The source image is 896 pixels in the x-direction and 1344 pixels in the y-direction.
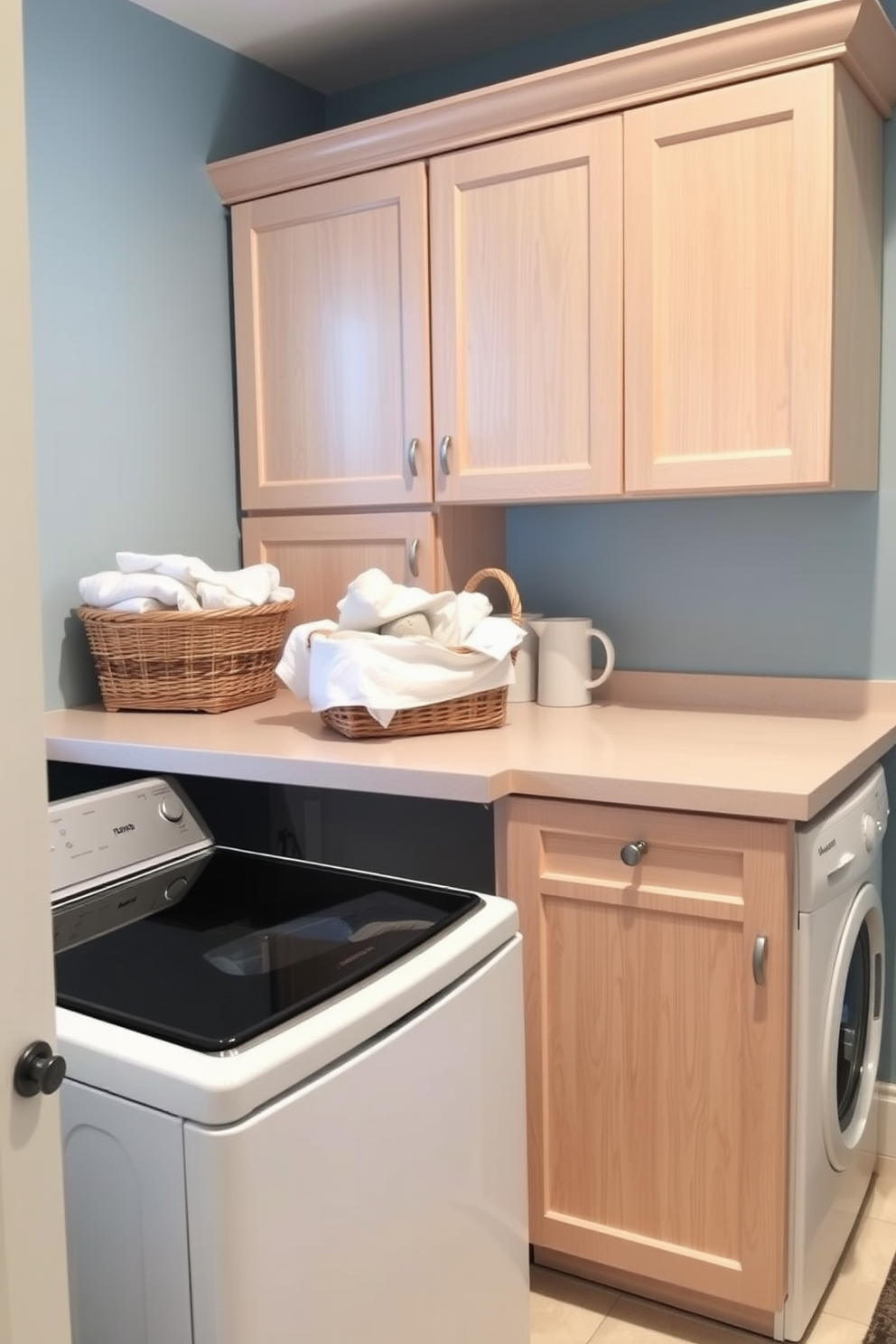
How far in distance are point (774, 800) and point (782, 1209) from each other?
24.4 inches

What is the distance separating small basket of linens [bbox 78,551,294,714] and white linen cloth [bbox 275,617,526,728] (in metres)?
0.23

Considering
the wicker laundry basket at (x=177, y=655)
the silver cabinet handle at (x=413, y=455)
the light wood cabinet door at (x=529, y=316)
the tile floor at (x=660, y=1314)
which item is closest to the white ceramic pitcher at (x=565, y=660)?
the light wood cabinet door at (x=529, y=316)

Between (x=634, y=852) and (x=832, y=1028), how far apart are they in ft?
1.40

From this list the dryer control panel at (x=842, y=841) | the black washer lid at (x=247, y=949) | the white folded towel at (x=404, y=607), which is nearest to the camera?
the black washer lid at (x=247, y=949)

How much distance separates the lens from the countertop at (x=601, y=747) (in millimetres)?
1650

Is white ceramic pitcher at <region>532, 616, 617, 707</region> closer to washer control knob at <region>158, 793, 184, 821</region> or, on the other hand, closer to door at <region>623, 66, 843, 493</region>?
door at <region>623, 66, 843, 493</region>

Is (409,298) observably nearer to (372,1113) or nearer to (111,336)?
(111,336)

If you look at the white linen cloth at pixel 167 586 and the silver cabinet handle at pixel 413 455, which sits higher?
the silver cabinet handle at pixel 413 455

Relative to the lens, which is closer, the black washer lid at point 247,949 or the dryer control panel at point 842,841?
the black washer lid at point 247,949

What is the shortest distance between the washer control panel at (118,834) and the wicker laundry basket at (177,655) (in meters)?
0.39

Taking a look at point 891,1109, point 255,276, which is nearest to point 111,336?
point 255,276

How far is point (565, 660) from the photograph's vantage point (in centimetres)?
→ 231

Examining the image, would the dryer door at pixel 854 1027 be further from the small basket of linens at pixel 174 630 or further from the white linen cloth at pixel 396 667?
the small basket of linens at pixel 174 630

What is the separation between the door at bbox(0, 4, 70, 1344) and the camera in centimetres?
77
